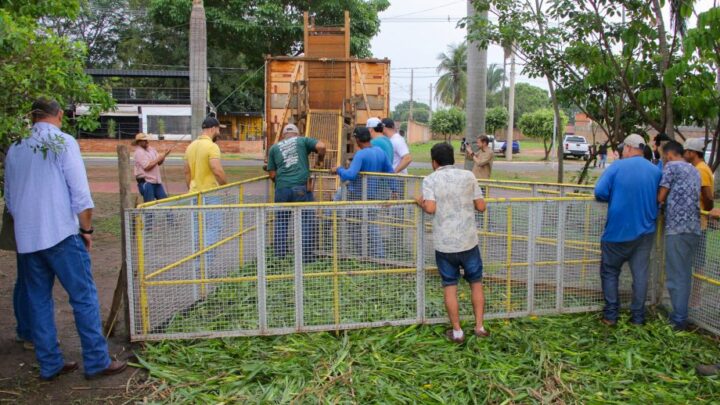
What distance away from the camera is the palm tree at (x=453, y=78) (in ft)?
215

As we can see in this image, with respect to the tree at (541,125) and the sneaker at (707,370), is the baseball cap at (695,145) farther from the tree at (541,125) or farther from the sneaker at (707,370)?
the tree at (541,125)

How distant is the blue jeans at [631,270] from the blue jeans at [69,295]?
14.3 ft

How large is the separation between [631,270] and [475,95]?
7.63m

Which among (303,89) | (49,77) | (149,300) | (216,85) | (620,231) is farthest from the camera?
(216,85)

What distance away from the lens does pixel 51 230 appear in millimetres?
4340

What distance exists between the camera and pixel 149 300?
5168mm

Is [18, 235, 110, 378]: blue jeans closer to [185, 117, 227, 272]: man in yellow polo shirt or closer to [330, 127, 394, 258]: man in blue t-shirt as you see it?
[185, 117, 227, 272]: man in yellow polo shirt

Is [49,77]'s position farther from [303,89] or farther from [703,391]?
[303,89]

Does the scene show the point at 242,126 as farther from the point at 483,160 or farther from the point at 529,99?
the point at 529,99

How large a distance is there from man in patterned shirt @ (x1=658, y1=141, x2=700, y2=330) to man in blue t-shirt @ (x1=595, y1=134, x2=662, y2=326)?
139 mm

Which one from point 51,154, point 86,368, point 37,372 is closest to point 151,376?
point 86,368

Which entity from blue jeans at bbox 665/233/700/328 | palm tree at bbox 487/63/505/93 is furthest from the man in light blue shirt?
palm tree at bbox 487/63/505/93

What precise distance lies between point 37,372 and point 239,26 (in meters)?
19.0

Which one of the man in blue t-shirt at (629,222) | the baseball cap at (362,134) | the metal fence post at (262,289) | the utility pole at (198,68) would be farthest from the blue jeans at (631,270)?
the utility pole at (198,68)
